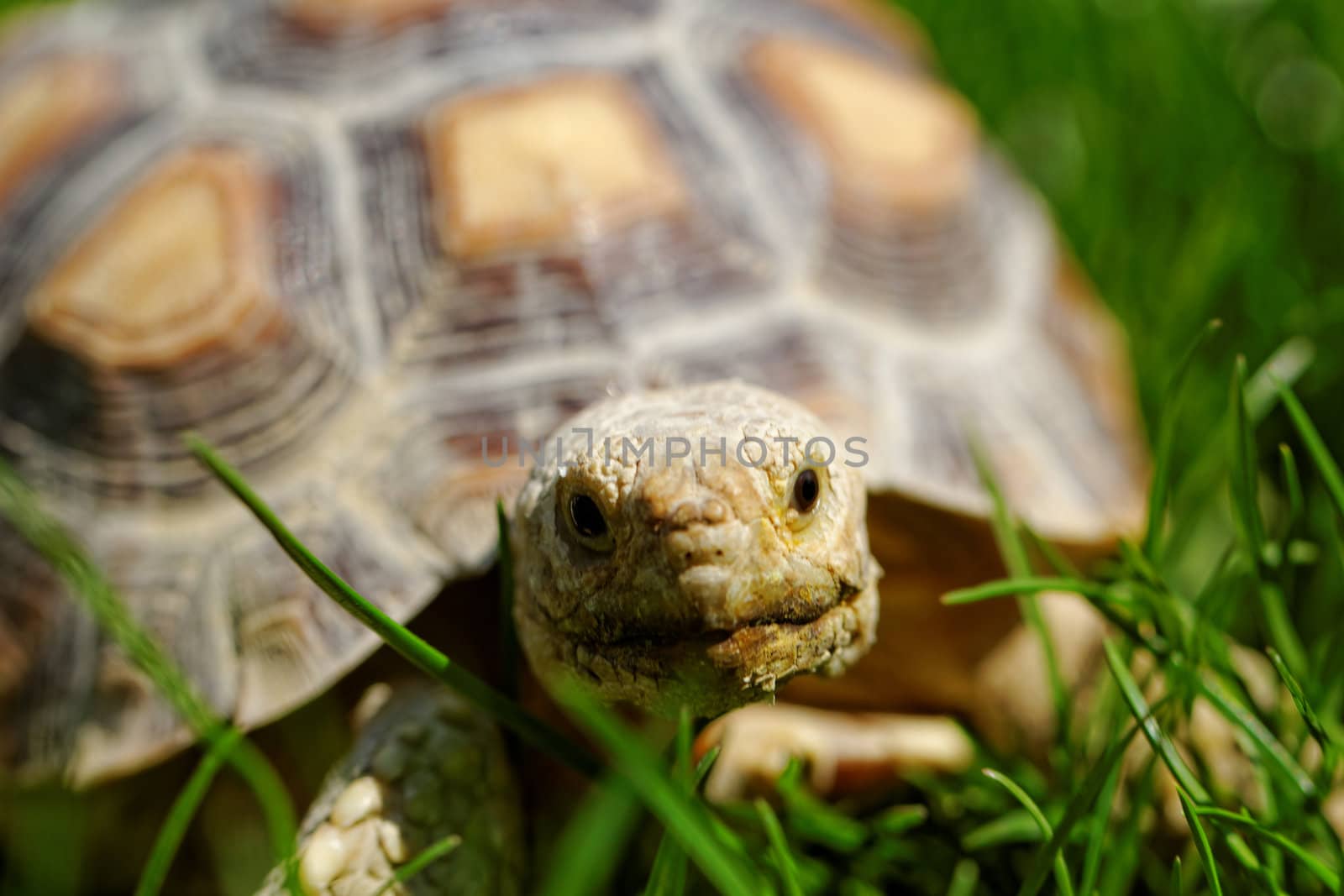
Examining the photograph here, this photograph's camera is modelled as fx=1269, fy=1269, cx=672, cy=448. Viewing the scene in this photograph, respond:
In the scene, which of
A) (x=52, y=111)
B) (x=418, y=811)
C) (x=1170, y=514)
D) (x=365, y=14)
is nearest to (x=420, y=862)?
(x=418, y=811)

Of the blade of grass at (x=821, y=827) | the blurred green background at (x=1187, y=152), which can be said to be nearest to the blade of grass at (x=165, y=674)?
the blade of grass at (x=821, y=827)

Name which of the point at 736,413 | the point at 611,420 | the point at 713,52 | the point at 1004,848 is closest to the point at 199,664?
the point at 611,420

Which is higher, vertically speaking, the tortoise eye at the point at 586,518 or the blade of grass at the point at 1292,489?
the tortoise eye at the point at 586,518

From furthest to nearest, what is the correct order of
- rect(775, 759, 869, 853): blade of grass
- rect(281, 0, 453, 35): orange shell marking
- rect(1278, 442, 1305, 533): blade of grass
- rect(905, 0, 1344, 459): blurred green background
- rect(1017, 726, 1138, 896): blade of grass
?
rect(905, 0, 1344, 459): blurred green background → rect(281, 0, 453, 35): orange shell marking → rect(775, 759, 869, 853): blade of grass → rect(1278, 442, 1305, 533): blade of grass → rect(1017, 726, 1138, 896): blade of grass

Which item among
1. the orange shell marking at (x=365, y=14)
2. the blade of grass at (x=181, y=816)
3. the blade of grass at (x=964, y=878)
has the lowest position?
the blade of grass at (x=964, y=878)

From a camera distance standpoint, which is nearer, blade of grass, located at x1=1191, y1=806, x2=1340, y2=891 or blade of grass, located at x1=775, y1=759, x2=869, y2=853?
blade of grass, located at x1=1191, y1=806, x2=1340, y2=891

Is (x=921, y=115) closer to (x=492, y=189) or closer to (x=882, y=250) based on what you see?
(x=882, y=250)

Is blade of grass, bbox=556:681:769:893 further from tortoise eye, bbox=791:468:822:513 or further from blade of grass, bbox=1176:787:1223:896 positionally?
blade of grass, bbox=1176:787:1223:896

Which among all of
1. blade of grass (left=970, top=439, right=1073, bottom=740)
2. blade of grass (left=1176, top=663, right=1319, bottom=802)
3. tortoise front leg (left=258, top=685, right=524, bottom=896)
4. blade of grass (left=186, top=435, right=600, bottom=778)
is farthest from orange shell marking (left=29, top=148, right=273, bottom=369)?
blade of grass (left=1176, top=663, right=1319, bottom=802)

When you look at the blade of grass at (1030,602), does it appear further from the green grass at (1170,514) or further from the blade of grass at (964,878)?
the blade of grass at (964,878)
